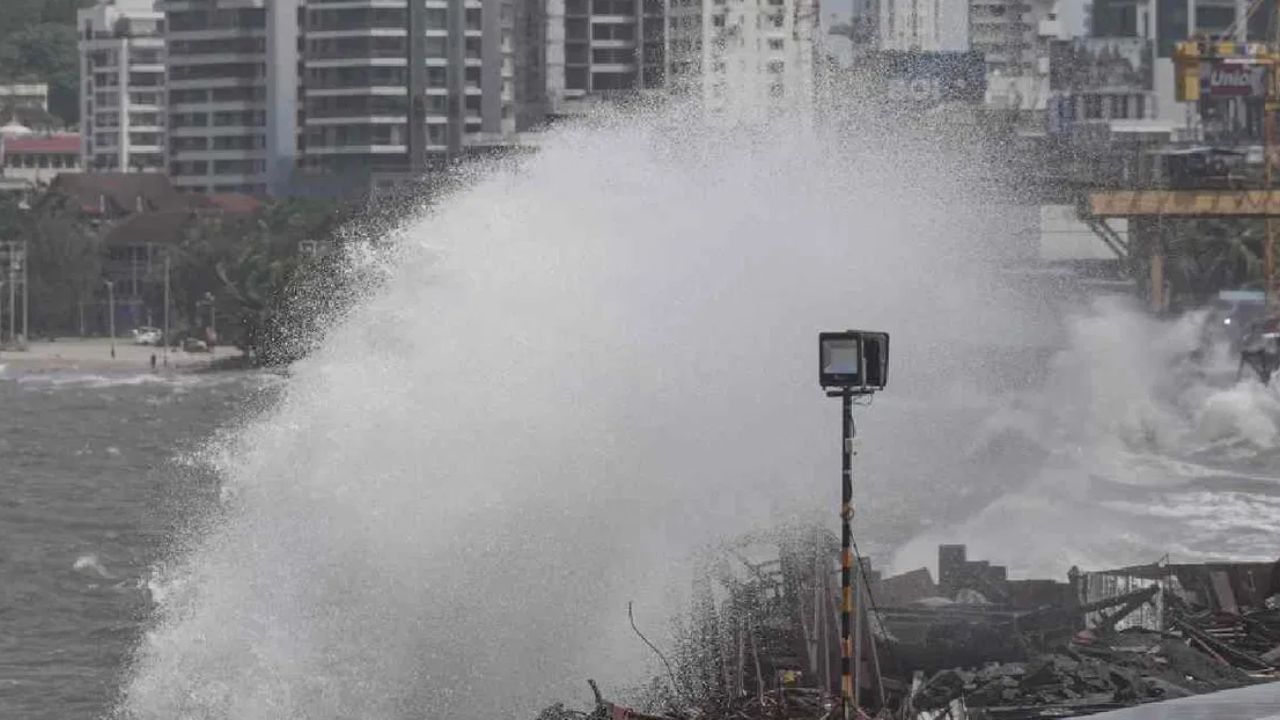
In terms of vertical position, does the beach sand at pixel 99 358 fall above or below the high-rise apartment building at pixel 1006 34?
below

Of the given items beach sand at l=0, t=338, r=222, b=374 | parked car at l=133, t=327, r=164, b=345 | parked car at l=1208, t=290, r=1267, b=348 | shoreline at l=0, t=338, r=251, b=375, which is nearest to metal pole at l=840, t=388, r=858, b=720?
parked car at l=1208, t=290, r=1267, b=348

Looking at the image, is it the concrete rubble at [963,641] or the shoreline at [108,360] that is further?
the shoreline at [108,360]

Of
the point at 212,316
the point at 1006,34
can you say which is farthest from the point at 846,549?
the point at 1006,34

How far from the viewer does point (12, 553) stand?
202 ft

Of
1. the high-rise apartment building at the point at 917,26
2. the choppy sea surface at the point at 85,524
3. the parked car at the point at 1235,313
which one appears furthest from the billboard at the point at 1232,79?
the choppy sea surface at the point at 85,524

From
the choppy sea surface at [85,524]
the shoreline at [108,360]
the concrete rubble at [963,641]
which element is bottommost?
the shoreline at [108,360]

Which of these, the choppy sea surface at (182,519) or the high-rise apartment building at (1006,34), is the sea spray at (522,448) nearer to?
the choppy sea surface at (182,519)

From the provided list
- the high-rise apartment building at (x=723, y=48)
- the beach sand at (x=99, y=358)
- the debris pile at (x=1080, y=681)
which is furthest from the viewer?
the beach sand at (x=99, y=358)

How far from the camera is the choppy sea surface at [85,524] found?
4241cm

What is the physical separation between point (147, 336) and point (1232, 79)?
75449mm

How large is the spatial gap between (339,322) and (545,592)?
18.2ft

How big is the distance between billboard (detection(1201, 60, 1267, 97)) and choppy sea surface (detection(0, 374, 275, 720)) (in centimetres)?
5139

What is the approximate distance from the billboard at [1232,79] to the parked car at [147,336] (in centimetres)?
7132

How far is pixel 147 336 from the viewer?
195 metres
